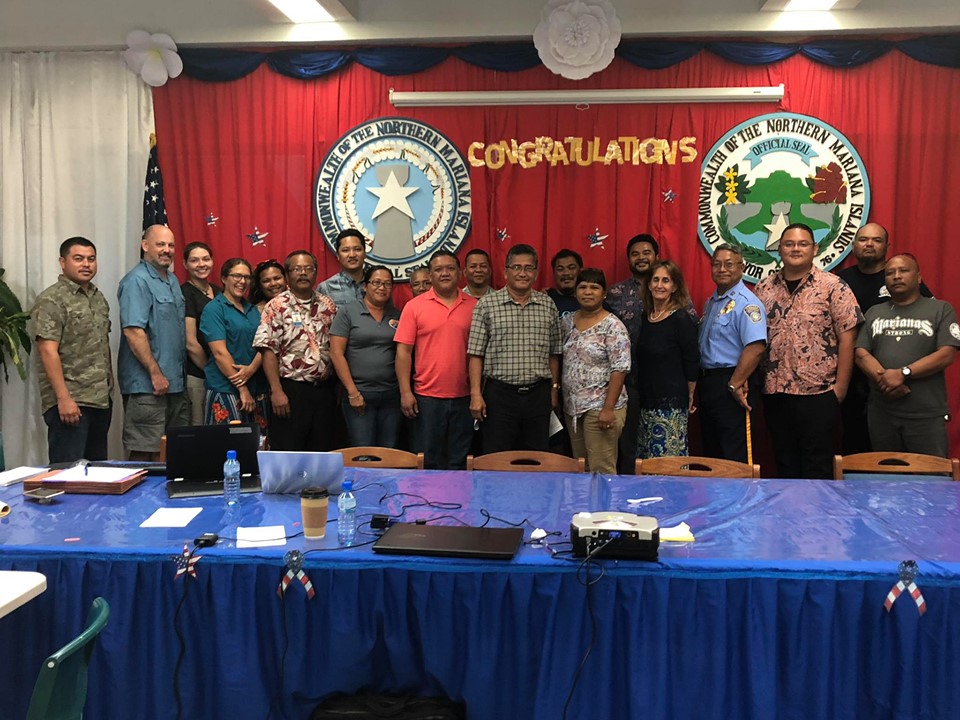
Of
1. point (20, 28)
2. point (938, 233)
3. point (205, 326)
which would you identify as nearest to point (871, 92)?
point (938, 233)

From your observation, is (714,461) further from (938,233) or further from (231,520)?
(938,233)

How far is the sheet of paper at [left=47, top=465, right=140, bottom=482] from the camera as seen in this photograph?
8.00 ft

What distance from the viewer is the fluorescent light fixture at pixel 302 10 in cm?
430

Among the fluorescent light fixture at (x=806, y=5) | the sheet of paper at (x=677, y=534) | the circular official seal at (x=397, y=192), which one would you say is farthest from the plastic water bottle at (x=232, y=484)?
the fluorescent light fixture at (x=806, y=5)

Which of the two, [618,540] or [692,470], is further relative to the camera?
[692,470]

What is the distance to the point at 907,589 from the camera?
5.65ft

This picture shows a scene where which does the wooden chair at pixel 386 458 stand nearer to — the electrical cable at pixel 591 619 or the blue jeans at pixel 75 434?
the electrical cable at pixel 591 619

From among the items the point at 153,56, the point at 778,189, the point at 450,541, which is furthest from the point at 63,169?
the point at 778,189

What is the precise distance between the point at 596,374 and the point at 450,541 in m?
1.97

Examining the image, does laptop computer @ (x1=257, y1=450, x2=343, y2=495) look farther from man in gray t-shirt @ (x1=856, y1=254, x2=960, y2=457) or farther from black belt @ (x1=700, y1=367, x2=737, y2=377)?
man in gray t-shirt @ (x1=856, y1=254, x2=960, y2=457)

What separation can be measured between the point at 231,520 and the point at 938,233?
449 centimetres

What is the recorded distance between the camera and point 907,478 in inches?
110

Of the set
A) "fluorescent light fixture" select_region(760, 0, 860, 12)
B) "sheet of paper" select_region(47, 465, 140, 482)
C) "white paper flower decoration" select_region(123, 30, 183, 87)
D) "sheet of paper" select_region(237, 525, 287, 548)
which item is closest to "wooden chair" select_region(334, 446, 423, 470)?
"sheet of paper" select_region(47, 465, 140, 482)

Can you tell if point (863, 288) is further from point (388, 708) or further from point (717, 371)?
point (388, 708)
